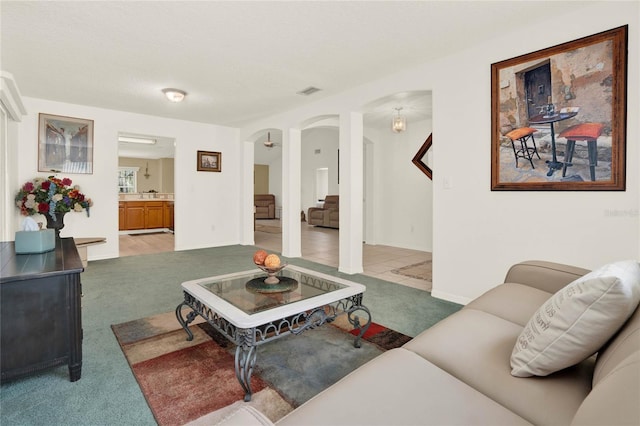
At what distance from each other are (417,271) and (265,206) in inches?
381

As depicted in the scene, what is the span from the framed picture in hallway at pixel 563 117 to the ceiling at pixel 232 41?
36 cm

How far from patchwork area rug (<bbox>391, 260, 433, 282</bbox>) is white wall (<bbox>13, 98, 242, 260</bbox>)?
362 centimetres

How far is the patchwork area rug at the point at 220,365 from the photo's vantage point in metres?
1.59

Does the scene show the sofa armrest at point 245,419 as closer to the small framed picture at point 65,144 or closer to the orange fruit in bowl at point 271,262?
the orange fruit in bowl at point 271,262

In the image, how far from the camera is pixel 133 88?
13.7 feet

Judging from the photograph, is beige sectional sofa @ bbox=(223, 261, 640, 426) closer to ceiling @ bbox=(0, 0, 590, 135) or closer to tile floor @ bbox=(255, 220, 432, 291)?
ceiling @ bbox=(0, 0, 590, 135)

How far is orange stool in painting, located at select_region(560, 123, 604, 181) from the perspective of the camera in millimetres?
2350

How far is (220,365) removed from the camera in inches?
77.5

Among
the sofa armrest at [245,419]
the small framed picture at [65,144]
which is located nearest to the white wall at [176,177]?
the small framed picture at [65,144]

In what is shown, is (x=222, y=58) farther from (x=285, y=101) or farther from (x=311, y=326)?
(x=311, y=326)

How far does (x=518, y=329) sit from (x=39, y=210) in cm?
535

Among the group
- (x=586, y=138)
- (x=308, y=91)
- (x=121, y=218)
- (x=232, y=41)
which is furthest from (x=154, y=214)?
(x=586, y=138)

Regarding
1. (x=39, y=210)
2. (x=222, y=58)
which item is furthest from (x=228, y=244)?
(x=222, y=58)

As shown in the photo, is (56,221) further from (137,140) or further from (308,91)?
(137,140)
